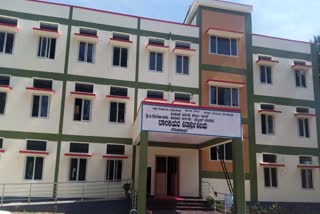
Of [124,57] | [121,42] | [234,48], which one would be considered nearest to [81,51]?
[121,42]

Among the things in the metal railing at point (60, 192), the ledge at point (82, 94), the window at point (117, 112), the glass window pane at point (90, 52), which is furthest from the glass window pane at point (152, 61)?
the metal railing at point (60, 192)

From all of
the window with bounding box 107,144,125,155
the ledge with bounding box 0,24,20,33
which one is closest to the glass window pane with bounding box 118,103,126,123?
the window with bounding box 107,144,125,155

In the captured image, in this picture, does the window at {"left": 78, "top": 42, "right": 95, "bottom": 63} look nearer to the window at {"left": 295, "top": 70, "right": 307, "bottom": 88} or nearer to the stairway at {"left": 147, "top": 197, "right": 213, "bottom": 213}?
the stairway at {"left": 147, "top": 197, "right": 213, "bottom": 213}

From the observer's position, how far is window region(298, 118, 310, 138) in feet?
72.8

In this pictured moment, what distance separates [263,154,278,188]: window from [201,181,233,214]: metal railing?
319 centimetres

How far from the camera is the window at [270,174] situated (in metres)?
20.8

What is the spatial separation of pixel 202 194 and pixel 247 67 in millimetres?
8457

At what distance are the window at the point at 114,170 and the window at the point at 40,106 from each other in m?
4.30

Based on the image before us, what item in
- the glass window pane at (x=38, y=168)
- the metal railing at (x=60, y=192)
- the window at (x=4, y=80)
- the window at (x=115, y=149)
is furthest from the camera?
the window at (x=115, y=149)

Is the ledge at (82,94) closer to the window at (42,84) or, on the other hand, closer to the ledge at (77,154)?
the window at (42,84)

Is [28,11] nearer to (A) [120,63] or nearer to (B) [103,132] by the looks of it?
(A) [120,63]

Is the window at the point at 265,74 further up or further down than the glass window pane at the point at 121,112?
further up

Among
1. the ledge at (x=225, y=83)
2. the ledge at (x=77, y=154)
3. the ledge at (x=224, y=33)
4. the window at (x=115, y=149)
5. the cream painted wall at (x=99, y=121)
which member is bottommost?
the ledge at (x=77, y=154)

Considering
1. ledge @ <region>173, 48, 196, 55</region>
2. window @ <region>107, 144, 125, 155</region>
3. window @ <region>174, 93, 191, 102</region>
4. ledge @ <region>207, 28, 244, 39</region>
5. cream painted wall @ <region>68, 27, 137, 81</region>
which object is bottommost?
window @ <region>107, 144, 125, 155</region>
